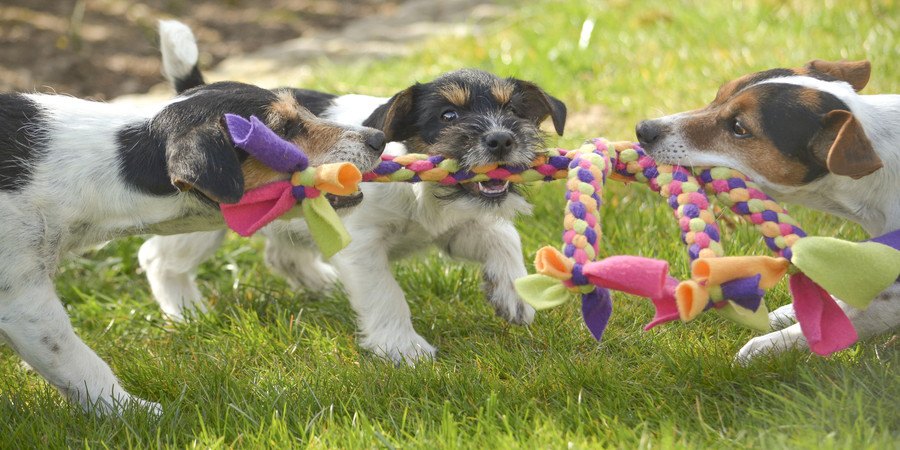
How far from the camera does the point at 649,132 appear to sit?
4.01 meters

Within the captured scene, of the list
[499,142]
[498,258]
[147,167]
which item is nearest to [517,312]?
[498,258]

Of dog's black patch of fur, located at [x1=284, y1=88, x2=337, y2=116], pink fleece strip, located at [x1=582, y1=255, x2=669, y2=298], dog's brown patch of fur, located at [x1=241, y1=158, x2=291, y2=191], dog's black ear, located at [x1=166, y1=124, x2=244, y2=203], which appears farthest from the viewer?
dog's black patch of fur, located at [x1=284, y1=88, x2=337, y2=116]

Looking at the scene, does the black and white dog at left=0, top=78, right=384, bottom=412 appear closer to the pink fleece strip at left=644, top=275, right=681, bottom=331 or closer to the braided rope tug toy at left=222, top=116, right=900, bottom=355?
the braided rope tug toy at left=222, top=116, right=900, bottom=355

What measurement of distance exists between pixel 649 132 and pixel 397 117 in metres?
1.21

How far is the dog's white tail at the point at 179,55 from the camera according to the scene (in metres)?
5.00

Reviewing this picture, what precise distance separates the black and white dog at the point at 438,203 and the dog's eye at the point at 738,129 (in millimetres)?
845

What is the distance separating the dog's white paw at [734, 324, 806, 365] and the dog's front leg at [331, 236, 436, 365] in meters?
1.38

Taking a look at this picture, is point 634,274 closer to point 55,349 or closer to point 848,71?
point 848,71

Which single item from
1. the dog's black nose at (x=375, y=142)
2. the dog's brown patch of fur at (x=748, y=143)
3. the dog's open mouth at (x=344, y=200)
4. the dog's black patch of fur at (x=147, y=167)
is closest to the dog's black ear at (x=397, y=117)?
the dog's black nose at (x=375, y=142)

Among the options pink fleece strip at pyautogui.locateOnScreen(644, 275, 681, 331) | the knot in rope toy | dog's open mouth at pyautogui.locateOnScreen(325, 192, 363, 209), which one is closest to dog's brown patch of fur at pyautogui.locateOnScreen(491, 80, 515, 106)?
dog's open mouth at pyautogui.locateOnScreen(325, 192, 363, 209)

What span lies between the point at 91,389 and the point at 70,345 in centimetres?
20

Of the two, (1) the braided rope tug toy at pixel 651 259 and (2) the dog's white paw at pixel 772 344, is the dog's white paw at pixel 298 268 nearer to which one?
(1) the braided rope tug toy at pixel 651 259

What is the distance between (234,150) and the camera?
3.80m

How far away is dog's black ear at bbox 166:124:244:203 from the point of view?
3627 millimetres
